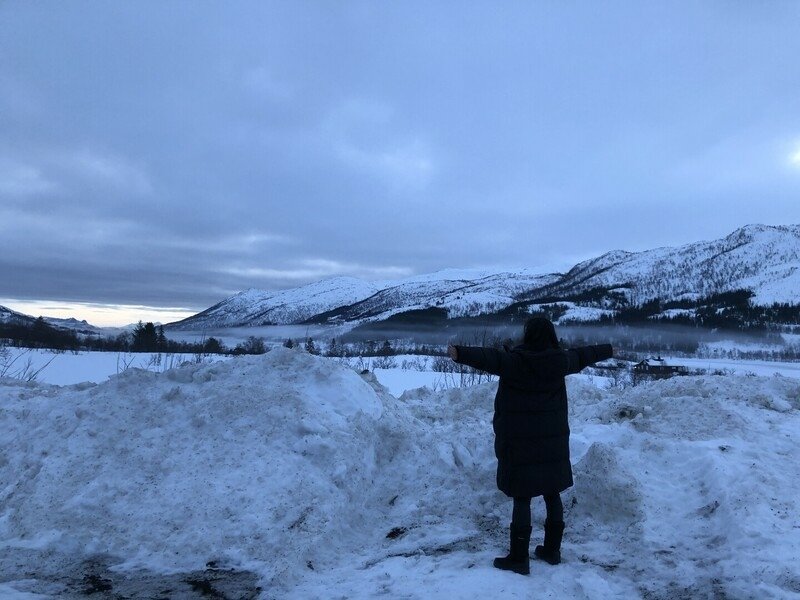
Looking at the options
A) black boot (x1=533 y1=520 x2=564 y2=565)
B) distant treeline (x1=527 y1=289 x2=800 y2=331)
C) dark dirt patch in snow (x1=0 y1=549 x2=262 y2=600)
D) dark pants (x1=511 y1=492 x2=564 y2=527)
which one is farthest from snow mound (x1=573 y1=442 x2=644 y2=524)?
distant treeline (x1=527 y1=289 x2=800 y2=331)

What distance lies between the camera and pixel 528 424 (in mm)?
4254

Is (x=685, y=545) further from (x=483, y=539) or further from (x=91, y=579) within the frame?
(x=91, y=579)

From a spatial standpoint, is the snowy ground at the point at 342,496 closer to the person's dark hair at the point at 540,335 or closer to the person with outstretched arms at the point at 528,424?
the person with outstretched arms at the point at 528,424

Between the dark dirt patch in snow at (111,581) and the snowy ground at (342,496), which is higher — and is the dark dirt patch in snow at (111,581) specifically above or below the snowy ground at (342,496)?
below

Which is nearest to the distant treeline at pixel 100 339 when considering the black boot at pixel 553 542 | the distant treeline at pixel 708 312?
the black boot at pixel 553 542

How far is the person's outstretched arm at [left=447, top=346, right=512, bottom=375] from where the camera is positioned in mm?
4090

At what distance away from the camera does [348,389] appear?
7.70m

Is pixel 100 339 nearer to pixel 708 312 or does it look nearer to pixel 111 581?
pixel 111 581

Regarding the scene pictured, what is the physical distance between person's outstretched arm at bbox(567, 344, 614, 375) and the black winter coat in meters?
0.10

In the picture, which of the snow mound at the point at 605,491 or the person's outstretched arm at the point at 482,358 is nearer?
the person's outstretched arm at the point at 482,358

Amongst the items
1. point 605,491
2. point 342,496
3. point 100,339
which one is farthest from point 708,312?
point 342,496

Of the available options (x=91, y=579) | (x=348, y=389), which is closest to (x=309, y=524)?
(x=91, y=579)

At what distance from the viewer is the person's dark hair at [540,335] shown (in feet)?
14.3

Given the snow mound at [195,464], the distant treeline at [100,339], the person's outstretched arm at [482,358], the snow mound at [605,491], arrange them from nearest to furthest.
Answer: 1. the person's outstretched arm at [482,358]
2. the snow mound at [195,464]
3. the snow mound at [605,491]
4. the distant treeline at [100,339]
